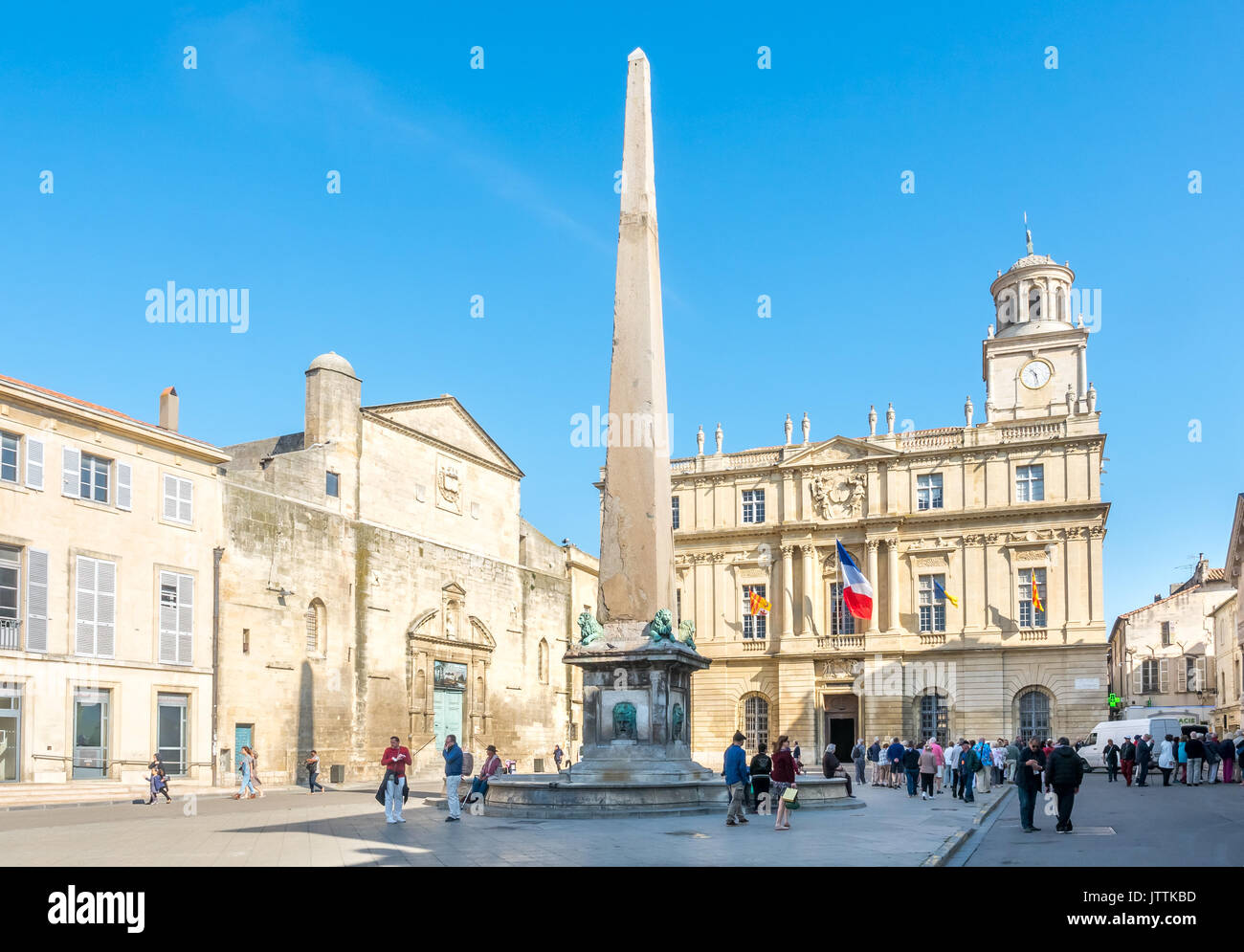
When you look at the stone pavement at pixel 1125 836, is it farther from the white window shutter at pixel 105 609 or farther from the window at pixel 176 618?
the white window shutter at pixel 105 609

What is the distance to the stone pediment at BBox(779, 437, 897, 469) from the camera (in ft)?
158

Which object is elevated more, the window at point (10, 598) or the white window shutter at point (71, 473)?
the white window shutter at point (71, 473)

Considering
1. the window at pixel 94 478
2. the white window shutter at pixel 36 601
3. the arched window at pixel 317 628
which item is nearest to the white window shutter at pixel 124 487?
the window at pixel 94 478

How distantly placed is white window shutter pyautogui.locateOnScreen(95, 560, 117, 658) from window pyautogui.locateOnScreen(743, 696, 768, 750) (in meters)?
28.5

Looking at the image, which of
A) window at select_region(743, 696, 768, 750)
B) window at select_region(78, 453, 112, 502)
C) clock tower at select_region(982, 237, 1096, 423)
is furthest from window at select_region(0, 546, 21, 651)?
clock tower at select_region(982, 237, 1096, 423)

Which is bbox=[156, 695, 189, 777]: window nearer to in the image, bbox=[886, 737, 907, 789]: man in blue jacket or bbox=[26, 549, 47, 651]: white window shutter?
bbox=[26, 549, 47, 651]: white window shutter

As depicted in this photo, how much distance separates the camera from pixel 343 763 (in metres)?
33.9

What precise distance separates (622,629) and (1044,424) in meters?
33.0

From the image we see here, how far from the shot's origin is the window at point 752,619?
4941cm

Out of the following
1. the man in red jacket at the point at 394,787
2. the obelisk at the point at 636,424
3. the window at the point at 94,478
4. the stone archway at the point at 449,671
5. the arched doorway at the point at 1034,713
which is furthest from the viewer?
the arched doorway at the point at 1034,713

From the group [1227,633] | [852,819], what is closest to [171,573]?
[852,819]

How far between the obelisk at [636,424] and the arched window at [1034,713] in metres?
31.2

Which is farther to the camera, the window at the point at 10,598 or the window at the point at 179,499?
the window at the point at 179,499
